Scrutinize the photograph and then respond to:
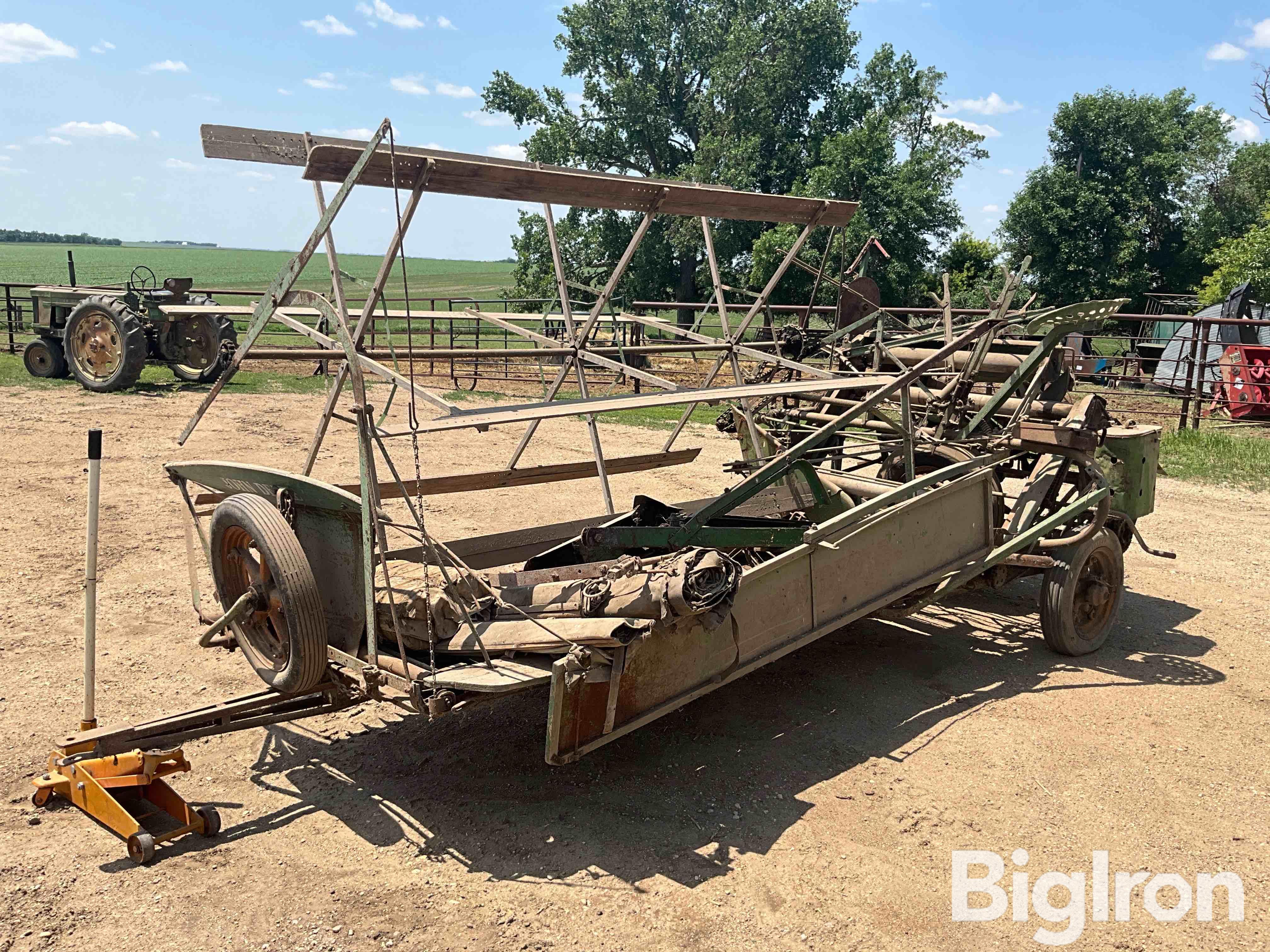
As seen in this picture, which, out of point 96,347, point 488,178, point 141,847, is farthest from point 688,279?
point 141,847

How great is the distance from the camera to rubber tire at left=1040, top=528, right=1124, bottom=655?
6082 mm

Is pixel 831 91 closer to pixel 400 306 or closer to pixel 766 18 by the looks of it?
pixel 766 18

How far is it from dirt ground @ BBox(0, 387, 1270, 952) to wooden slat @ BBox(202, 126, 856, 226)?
2.62 meters

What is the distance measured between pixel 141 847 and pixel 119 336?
46.0 ft

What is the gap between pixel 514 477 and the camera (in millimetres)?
6105

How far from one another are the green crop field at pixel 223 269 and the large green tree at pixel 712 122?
5.87 meters

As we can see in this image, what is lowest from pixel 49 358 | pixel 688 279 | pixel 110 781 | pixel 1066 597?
pixel 110 781

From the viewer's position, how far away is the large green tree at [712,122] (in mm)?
29859

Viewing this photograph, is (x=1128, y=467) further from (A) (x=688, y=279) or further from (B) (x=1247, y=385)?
(A) (x=688, y=279)

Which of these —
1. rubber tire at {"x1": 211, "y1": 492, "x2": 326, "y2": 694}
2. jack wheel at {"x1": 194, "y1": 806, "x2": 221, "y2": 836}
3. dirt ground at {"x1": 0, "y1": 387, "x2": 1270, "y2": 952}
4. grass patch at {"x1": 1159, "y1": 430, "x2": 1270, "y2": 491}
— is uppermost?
rubber tire at {"x1": 211, "y1": 492, "x2": 326, "y2": 694}

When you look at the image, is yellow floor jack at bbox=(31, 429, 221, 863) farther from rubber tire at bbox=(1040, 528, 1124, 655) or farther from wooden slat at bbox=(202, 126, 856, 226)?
rubber tire at bbox=(1040, 528, 1124, 655)

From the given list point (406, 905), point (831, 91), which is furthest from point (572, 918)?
point (831, 91)

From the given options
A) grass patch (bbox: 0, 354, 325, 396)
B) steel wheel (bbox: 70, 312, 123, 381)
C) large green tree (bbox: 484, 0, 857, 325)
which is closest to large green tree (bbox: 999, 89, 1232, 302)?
large green tree (bbox: 484, 0, 857, 325)

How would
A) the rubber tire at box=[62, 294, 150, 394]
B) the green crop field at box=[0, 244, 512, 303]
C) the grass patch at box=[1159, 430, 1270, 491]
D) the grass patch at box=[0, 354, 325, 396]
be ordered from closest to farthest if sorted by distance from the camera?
1. the grass patch at box=[1159, 430, 1270, 491]
2. the rubber tire at box=[62, 294, 150, 394]
3. the grass patch at box=[0, 354, 325, 396]
4. the green crop field at box=[0, 244, 512, 303]
